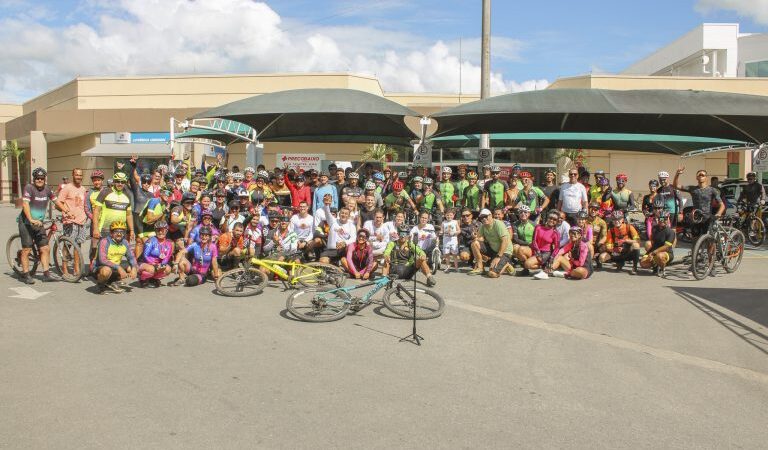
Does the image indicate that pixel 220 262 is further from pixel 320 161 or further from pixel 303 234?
pixel 320 161

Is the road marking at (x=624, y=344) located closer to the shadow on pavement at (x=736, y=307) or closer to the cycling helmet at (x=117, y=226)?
the shadow on pavement at (x=736, y=307)

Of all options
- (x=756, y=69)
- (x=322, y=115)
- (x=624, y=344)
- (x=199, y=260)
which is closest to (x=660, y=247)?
(x=624, y=344)

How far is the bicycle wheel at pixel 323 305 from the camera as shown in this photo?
7164 mm

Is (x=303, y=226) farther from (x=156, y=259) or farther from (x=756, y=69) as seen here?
(x=756, y=69)

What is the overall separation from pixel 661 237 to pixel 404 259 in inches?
184

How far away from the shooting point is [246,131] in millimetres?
20234

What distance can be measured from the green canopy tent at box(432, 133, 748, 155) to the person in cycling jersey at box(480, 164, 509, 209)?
5.20 metres

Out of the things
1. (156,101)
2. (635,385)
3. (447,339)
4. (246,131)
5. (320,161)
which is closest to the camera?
(635,385)

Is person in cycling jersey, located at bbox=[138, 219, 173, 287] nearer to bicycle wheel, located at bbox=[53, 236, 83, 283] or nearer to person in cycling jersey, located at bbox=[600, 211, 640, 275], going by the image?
bicycle wheel, located at bbox=[53, 236, 83, 283]

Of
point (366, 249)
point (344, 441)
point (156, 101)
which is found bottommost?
point (344, 441)

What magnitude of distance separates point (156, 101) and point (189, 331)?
3043 cm

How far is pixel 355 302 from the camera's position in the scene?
24.3ft

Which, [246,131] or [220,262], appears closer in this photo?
[220,262]

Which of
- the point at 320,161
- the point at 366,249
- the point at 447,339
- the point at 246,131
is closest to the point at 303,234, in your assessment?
the point at 366,249
